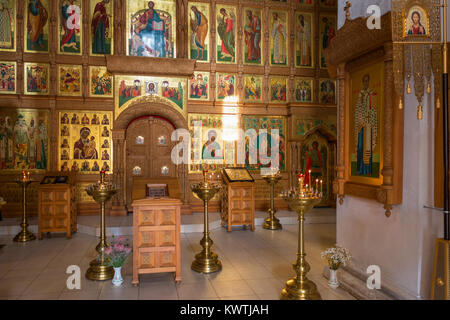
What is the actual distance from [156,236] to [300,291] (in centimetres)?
208

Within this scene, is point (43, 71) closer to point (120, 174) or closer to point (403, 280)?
point (120, 174)

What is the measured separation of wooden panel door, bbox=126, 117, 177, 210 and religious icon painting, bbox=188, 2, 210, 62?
2.34 meters

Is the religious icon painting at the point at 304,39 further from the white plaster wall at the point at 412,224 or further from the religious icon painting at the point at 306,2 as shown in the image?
the white plaster wall at the point at 412,224

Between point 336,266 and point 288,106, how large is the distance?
264 inches

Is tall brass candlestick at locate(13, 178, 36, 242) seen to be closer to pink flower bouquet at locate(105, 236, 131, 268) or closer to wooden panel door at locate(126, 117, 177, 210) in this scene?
wooden panel door at locate(126, 117, 177, 210)

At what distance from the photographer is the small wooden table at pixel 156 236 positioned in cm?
453

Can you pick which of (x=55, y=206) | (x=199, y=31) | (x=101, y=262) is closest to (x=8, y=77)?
(x=55, y=206)

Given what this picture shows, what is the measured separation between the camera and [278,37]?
10438mm

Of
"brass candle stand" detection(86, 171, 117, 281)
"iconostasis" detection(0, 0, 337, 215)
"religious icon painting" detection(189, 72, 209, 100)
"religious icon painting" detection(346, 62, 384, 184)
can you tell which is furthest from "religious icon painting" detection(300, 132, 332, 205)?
"brass candle stand" detection(86, 171, 117, 281)

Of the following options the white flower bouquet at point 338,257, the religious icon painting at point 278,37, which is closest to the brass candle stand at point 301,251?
the white flower bouquet at point 338,257

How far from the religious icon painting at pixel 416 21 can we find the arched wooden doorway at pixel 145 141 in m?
7.17

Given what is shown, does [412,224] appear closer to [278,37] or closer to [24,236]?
[24,236]

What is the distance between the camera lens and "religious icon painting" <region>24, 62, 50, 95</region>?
9.05 metres

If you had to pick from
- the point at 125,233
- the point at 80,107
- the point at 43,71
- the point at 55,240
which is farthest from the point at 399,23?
the point at 43,71
